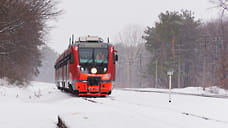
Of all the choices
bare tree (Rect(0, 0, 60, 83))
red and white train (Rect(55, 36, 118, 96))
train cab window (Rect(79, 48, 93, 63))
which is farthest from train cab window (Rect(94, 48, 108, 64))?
bare tree (Rect(0, 0, 60, 83))

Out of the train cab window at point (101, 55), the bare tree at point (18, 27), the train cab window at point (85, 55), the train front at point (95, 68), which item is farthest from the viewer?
the bare tree at point (18, 27)

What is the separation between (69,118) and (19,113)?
7.23 ft

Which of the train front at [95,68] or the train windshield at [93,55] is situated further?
the train windshield at [93,55]

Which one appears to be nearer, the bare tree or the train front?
the train front

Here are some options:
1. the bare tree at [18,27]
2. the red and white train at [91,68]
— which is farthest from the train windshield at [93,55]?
the bare tree at [18,27]

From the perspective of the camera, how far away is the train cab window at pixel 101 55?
1736 cm

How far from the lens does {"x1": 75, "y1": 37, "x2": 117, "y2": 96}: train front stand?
16.6 meters

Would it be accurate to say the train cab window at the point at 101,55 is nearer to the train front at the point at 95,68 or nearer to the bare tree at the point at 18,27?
the train front at the point at 95,68

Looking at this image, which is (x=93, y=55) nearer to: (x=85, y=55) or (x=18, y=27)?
(x=85, y=55)

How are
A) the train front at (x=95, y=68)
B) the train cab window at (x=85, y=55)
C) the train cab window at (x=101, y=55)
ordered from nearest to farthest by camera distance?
1. the train front at (x=95, y=68)
2. the train cab window at (x=85, y=55)
3. the train cab window at (x=101, y=55)

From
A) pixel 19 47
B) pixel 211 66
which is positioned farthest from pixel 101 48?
pixel 211 66

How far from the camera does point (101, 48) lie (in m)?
17.6

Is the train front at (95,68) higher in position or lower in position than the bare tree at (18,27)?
lower

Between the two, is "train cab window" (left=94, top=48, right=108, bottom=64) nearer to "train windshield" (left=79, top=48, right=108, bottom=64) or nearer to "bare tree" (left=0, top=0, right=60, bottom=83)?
"train windshield" (left=79, top=48, right=108, bottom=64)
